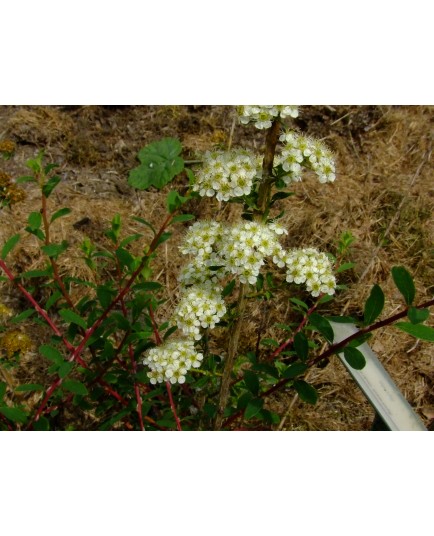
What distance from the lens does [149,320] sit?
1604 mm

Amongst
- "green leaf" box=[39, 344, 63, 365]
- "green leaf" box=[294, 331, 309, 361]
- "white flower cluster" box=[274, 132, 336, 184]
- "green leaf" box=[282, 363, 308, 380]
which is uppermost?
"white flower cluster" box=[274, 132, 336, 184]

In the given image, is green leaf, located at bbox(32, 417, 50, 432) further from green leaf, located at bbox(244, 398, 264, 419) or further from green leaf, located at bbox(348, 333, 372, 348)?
green leaf, located at bbox(348, 333, 372, 348)

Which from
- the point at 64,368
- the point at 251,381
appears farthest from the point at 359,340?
the point at 64,368

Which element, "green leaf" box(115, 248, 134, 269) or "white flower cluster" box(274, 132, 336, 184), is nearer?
"white flower cluster" box(274, 132, 336, 184)

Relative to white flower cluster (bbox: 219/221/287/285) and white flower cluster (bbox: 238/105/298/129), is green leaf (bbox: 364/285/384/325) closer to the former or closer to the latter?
white flower cluster (bbox: 219/221/287/285)

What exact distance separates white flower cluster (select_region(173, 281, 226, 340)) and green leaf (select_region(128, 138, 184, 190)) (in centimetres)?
30

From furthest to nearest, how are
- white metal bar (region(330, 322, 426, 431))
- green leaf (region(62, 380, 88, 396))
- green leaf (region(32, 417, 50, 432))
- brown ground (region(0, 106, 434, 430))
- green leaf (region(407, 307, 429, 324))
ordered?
brown ground (region(0, 106, 434, 430)) < white metal bar (region(330, 322, 426, 431)) < green leaf (region(32, 417, 50, 432)) < green leaf (region(62, 380, 88, 396)) < green leaf (region(407, 307, 429, 324))

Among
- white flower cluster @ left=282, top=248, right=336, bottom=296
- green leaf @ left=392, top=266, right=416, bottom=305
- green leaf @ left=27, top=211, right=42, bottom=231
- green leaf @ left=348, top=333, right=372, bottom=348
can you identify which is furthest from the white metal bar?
green leaf @ left=27, top=211, right=42, bottom=231

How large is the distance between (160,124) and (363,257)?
1.36m

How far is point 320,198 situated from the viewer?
2922 mm

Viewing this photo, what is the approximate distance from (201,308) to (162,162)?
493 millimetres

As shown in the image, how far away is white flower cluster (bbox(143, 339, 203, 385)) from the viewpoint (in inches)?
55.8

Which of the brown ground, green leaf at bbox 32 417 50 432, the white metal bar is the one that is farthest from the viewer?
the brown ground

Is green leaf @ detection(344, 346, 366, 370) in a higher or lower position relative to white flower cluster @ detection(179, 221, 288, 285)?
lower
